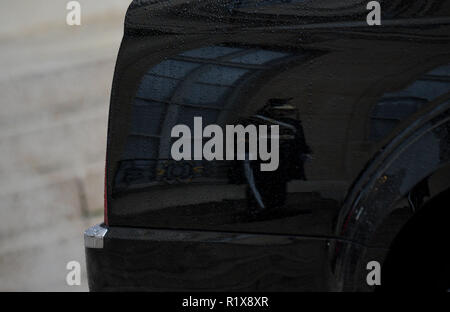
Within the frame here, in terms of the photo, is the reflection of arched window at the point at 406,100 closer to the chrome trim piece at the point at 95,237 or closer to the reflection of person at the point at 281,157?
the reflection of person at the point at 281,157

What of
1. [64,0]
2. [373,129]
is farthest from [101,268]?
[64,0]

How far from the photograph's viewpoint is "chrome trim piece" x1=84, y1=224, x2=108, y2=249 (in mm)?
2135

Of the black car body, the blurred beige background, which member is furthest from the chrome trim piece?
the blurred beige background

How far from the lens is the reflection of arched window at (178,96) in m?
1.98

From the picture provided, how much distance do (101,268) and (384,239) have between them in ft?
2.83

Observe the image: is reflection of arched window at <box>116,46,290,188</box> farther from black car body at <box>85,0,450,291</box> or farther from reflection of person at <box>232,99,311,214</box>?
reflection of person at <box>232,99,311,214</box>

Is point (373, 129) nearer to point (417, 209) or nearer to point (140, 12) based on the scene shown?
point (417, 209)

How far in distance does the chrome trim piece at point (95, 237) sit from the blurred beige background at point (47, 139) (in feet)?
7.37

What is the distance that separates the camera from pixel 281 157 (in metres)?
1.95

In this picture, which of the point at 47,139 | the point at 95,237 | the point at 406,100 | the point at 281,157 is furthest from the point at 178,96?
the point at 47,139

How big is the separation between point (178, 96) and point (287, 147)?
355 mm

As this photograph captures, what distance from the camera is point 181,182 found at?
2021 mm

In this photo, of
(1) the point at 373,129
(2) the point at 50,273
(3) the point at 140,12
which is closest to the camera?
(1) the point at 373,129

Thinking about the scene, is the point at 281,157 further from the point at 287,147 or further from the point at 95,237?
the point at 95,237
